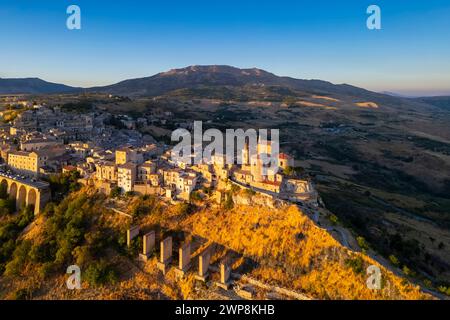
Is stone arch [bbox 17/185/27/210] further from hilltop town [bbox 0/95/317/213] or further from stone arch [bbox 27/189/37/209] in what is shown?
stone arch [bbox 27/189/37/209]

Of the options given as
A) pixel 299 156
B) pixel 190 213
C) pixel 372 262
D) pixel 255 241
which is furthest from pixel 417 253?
pixel 299 156

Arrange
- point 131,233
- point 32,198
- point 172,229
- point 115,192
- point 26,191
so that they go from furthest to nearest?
point 26,191
point 32,198
point 115,192
point 172,229
point 131,233

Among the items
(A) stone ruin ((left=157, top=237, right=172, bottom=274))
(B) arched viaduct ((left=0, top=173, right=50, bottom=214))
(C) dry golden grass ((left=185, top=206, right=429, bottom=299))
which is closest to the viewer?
(C) dry golden grass ((left=185, top=206, right=429, bottom=299))

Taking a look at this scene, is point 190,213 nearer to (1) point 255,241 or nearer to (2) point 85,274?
(1) point 255,241

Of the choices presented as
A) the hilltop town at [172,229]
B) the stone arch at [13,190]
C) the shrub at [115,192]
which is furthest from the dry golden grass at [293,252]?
the stone arch at [13,190]

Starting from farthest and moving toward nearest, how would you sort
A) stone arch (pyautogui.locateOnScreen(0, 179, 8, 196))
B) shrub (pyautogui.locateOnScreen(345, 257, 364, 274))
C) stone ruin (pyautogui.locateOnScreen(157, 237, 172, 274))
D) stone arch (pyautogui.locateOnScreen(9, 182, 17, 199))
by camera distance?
stone arch (pyautogui.locateOnScreen(0, 179, 8, 196)), stone arch (pyautogui.locateOnScreen(9, 182, 17, 199)), stone ruin (pyautogui.locateOnScreen(157, 237, 172, 274)), shrub (pyautogui.locateOnScreen(345, 257, 364, 274))

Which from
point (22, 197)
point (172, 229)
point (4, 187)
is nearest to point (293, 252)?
point (172, 229)

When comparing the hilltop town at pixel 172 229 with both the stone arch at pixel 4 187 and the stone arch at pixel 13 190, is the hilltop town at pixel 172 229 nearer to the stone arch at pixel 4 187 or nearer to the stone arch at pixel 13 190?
the stone arch at pixel 13 190

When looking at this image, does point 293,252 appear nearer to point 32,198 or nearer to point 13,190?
point 32,198

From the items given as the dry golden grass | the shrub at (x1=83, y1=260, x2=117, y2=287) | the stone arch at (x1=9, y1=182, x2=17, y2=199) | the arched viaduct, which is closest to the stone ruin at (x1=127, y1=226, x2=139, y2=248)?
the shrub at (x1=83, y1=260, x2=117, y2=287)

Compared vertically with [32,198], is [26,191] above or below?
above
